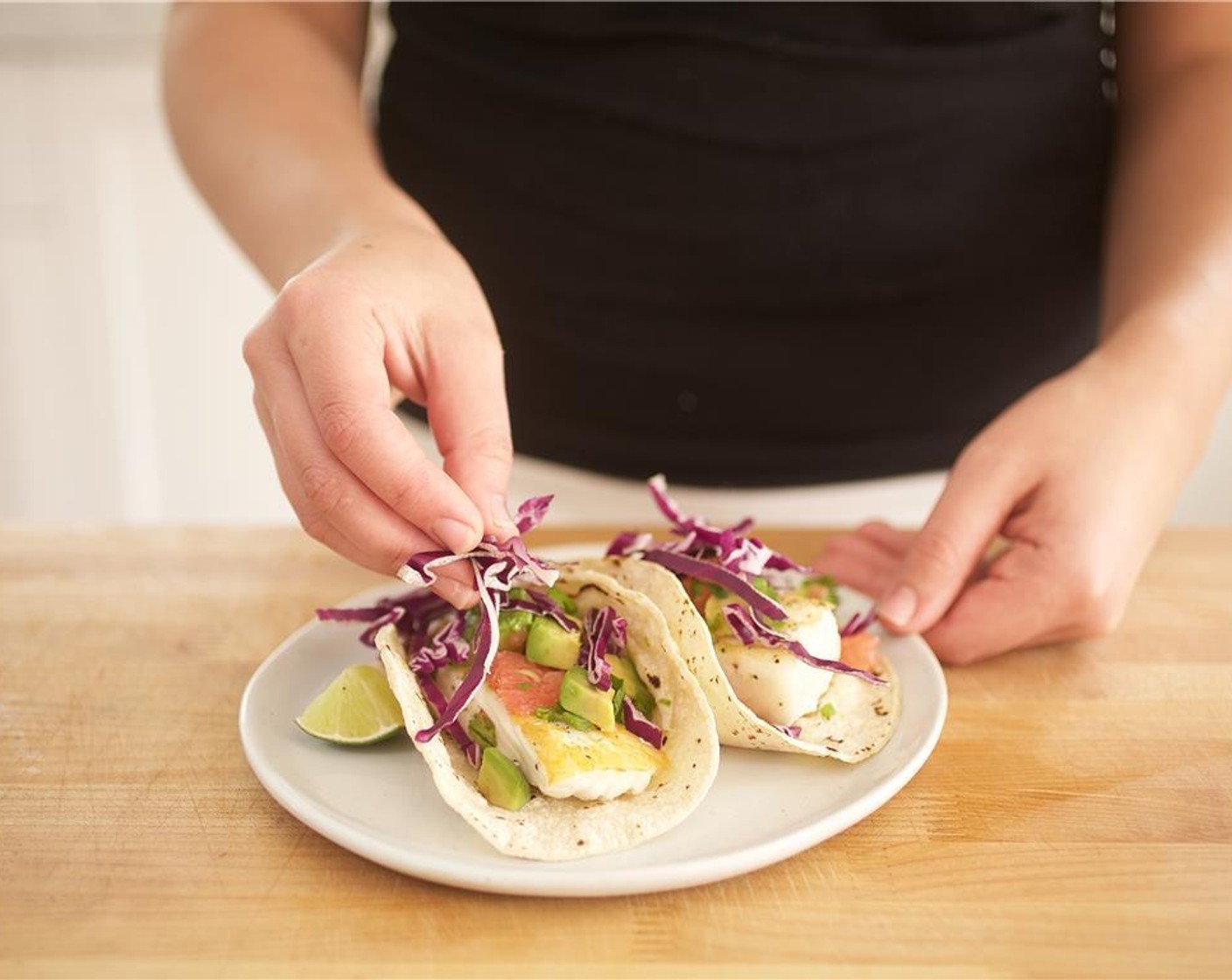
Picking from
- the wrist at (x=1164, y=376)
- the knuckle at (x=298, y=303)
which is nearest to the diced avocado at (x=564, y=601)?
the knuckle at (x=298, y=303)

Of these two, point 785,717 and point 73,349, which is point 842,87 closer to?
point 785,717

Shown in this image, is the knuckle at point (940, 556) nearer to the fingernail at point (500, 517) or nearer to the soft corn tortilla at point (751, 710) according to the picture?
the soft corn tortilla at point (751, 710)

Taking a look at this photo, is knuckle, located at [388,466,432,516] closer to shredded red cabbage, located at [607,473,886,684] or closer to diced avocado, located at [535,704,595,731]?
diced avocado, located at [535,704,595,731]

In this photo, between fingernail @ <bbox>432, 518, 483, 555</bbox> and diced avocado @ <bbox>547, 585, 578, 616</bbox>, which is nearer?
fingernail @ <bbox>432, 518, 483, 555</bbox>

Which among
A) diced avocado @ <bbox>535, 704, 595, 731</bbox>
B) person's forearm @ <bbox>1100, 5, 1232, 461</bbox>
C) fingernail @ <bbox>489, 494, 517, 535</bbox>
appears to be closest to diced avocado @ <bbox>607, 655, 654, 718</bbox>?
diced avocado @ <bbox>535, 704, 595, 731</bbox>

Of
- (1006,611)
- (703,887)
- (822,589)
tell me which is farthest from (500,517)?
(1006,611)

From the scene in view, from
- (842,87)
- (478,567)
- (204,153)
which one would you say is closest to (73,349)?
(204,153)

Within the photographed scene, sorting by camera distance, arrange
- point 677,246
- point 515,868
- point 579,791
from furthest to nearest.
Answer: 1. point 677,246
2. point 579,791
3. point 515,868
